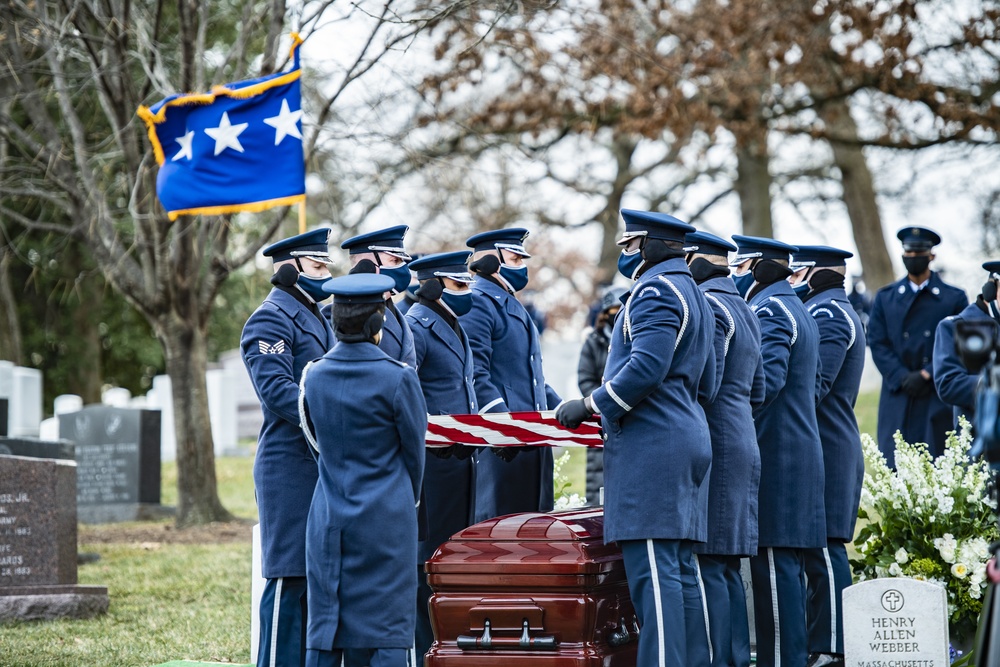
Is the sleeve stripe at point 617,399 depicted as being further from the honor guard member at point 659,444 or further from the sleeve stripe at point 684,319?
the sleeve stripe at point 684,319

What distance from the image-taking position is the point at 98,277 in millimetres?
27969

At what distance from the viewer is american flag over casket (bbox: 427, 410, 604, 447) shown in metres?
6.86

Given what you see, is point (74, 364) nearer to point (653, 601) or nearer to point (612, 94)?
point (612, 94)

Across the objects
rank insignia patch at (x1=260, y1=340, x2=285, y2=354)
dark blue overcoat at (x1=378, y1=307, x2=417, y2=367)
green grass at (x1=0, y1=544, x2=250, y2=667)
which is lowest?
green grass at (x1=0, y1=544, x2=250, y2=667)

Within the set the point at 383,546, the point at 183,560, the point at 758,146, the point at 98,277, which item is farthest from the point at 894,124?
the point at 383,546

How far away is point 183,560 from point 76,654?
4149 millimetres

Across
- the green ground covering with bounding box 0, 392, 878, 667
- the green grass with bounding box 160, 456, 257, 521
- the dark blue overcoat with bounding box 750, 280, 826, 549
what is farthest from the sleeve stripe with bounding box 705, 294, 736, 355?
the green grass with bounding box 160, 456, 257, 521

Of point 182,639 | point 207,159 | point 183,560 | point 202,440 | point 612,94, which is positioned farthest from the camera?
point 612,94

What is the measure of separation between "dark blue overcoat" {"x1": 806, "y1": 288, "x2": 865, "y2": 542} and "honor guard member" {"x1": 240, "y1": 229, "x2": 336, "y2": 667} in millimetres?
2910

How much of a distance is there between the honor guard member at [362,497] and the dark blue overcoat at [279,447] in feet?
1.91

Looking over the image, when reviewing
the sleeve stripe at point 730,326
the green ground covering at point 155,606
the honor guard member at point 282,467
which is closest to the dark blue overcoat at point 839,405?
the sleeve stripe at point 730,326

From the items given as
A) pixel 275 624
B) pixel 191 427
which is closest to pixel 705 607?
pixel 275 624

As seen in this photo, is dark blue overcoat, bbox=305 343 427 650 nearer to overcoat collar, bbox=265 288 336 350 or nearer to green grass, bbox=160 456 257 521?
overcoat collar, bbox=265 288 336 350

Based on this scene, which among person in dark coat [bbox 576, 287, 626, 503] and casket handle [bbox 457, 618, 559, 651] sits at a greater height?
person in dark coat [bbox 576, 287, 626, 503]
